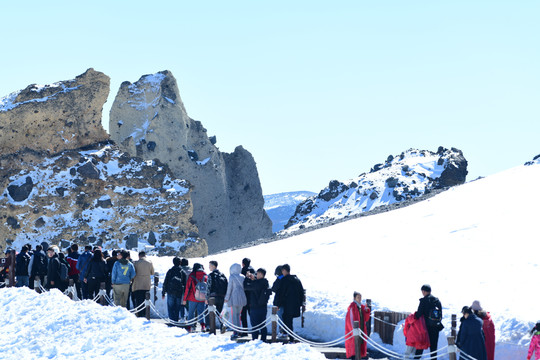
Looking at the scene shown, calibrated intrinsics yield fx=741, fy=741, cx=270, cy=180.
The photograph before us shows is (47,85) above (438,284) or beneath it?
above

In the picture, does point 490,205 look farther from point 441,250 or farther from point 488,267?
point 488,267

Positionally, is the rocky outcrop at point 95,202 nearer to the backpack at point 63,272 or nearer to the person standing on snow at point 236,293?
the backpack at point 63,272

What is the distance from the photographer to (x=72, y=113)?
64312 mm

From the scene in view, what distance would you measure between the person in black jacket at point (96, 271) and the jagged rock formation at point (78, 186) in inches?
1403

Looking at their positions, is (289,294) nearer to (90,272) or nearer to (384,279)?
(90,272)

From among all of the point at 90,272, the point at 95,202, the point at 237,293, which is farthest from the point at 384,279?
the point at 95,202

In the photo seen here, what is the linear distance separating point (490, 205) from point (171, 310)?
845 inches

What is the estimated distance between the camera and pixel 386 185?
117 m

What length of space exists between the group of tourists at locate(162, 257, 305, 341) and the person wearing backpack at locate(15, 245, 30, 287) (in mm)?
8403

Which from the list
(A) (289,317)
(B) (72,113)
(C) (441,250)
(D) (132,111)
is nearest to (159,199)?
(B) (72,113)

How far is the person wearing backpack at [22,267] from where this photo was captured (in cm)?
2661

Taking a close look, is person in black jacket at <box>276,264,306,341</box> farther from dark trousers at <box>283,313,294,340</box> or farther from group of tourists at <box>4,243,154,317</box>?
group of tourists at <box>4,243,154,317</box>

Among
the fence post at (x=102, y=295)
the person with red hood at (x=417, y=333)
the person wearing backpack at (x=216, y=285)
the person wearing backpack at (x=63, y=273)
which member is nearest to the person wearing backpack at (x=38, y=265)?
the person wearing backpack at (x=63, y=273)

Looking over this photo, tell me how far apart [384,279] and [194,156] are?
71.5 m
